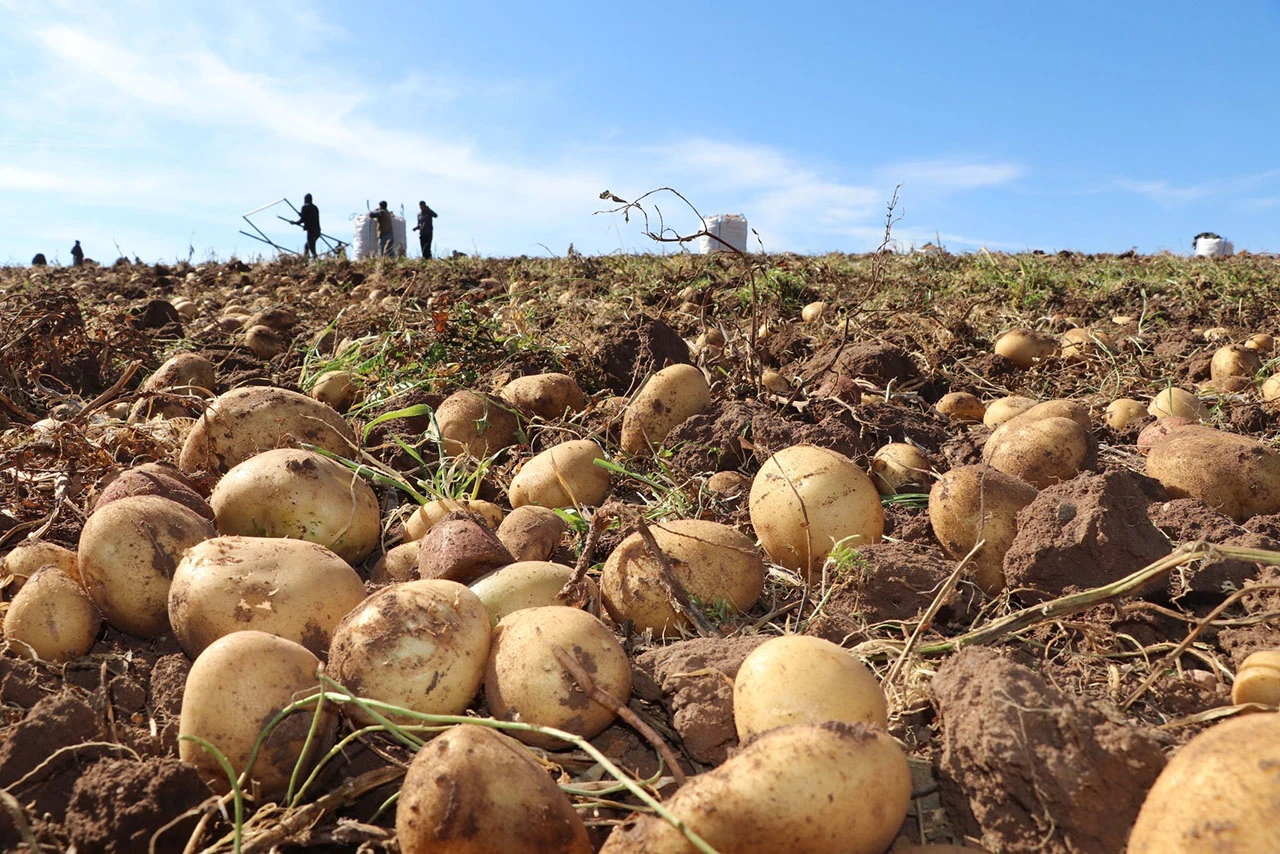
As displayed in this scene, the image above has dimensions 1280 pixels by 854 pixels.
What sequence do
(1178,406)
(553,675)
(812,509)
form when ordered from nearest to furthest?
(553,675) < (812,509) < (1178,406)

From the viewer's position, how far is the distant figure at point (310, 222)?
1733 cm

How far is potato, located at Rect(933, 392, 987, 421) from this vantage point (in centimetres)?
382

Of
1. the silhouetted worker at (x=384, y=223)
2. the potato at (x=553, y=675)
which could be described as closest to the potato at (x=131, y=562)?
the potato at (x=553, y=675)

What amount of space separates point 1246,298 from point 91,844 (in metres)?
7.15

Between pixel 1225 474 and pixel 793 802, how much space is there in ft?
6.57

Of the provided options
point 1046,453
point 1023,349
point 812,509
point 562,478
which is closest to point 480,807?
point 812,509

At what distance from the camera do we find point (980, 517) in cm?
229

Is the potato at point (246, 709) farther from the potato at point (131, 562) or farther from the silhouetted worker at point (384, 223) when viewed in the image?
the silhouetted worker at point (384, 223)

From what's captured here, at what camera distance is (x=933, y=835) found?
5.42 feet

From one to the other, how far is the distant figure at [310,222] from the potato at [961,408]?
1565 centimetres

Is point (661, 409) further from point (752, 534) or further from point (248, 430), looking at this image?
point (248, 430)

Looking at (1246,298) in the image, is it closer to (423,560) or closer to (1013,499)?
(1013,499)

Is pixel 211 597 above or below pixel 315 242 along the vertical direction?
below

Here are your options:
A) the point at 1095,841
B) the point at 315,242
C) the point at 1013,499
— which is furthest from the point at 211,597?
the point at 315,242
